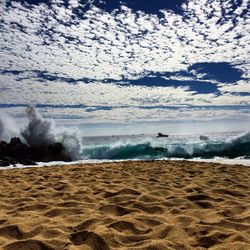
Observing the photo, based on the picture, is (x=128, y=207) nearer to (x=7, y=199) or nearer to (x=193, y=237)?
(x=193, y=237)

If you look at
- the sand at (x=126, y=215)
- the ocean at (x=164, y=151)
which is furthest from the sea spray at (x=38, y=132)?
the sand at (x=126, y=215)

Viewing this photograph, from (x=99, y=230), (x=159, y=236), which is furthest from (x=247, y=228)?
(x=99, y=230)

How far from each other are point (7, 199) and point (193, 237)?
2765mm

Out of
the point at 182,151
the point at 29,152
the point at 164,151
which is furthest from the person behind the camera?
the point at 164,151

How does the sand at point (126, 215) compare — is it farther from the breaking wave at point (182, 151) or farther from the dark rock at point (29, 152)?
the breaking wave at point (182, 151)

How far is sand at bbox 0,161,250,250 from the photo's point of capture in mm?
2746

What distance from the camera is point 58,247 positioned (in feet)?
8.73

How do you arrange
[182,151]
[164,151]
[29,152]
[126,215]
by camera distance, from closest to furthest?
[126,215] → [29,152] → [182,151] → [164,151]

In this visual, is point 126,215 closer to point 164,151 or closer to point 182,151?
point 182,151

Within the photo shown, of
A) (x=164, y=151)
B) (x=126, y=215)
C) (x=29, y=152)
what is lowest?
(x=164, y=151)

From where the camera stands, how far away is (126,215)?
11.7 ft

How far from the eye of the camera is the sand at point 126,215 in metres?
2.75

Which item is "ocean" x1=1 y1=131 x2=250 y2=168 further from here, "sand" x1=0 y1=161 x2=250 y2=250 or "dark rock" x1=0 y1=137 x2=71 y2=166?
"sand" x1=0 y1=161 x2=250 y2=250

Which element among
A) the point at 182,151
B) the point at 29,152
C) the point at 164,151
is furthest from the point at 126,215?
the point at 164,151
